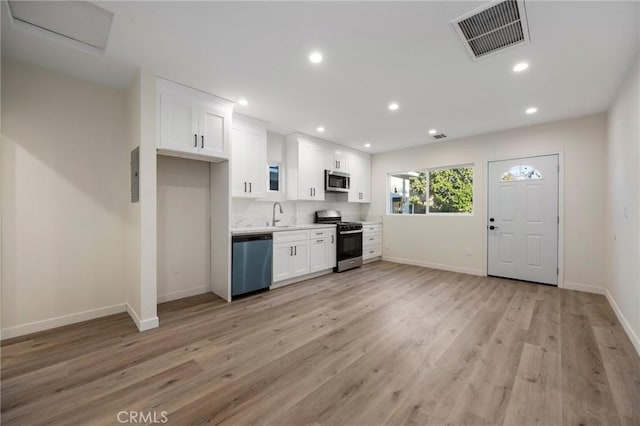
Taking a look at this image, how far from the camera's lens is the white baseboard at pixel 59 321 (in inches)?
97.3

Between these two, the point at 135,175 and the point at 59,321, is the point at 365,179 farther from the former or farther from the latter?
the point at 59,321

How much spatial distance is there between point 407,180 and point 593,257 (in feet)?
10.8

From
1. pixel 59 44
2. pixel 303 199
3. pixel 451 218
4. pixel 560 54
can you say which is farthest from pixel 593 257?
pixel 59 44

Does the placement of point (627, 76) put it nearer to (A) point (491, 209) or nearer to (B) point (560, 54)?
(B) point (560, 54)

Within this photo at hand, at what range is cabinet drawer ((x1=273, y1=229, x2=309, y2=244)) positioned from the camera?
401 cm

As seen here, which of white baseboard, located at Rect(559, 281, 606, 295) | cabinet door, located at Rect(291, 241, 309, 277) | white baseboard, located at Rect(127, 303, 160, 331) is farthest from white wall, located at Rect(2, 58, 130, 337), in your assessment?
white baseboard, located at Rect(559, 281, 606, 295)

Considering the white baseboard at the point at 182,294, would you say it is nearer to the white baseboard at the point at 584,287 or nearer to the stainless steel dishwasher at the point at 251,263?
the stainless steel dishwasher at the point at 251,263

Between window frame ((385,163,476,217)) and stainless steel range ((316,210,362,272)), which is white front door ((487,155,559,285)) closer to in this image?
window frame ((385,163,476,217))

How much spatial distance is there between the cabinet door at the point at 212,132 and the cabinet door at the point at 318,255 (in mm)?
2106

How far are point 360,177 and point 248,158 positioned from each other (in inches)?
117

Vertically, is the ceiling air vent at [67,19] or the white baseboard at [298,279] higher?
the ceiling air vent at [67,19]

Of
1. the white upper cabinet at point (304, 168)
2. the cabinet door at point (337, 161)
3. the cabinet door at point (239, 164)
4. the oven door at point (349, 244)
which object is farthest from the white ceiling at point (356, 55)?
the oven door at point (349, 244)

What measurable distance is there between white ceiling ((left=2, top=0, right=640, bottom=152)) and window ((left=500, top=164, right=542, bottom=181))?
95 centimetres

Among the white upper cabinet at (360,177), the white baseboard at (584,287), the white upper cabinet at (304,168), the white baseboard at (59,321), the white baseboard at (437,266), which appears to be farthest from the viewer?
the white upper cabinet at (360,177)
